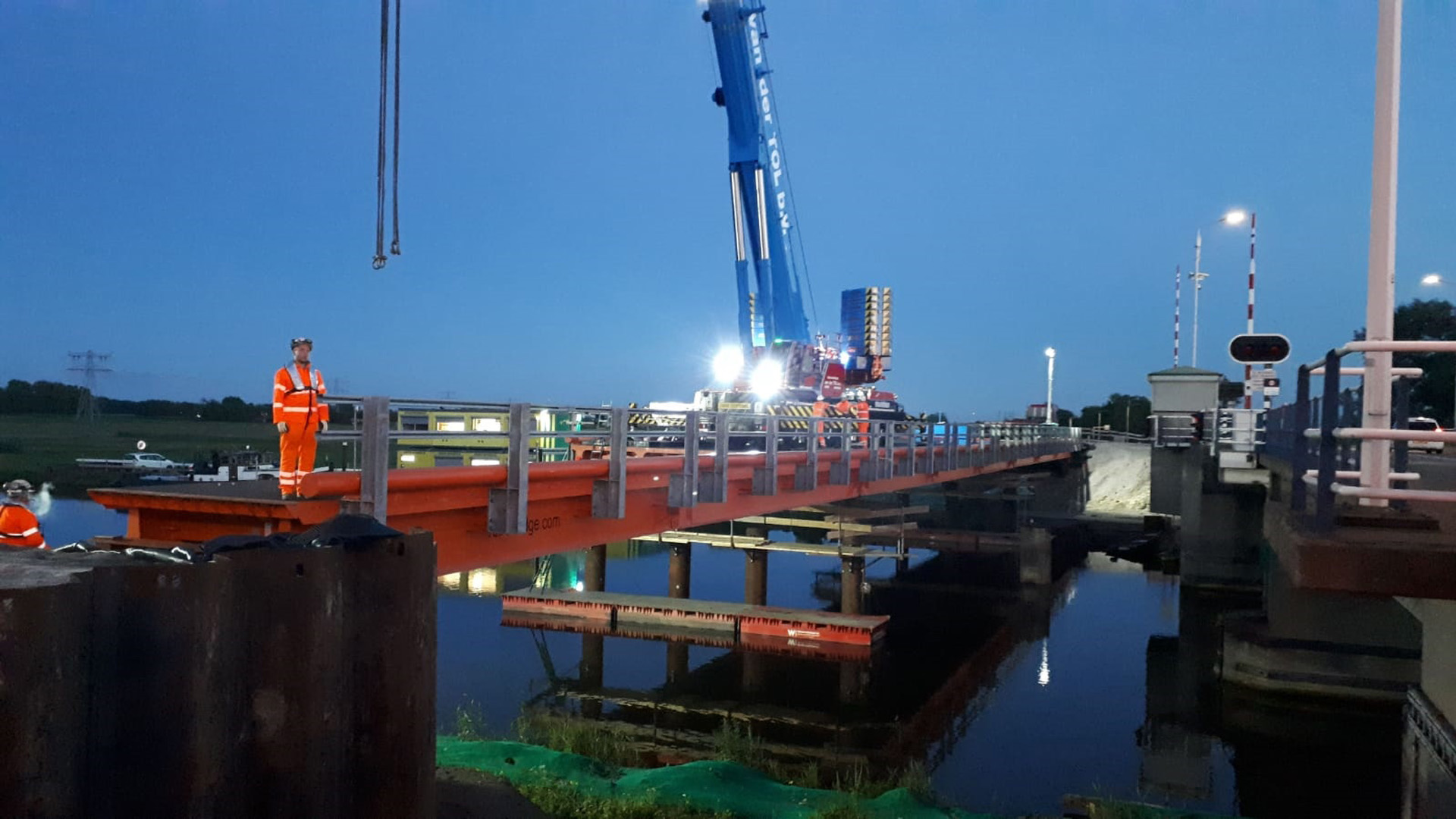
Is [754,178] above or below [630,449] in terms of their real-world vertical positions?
above

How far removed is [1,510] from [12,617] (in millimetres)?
4734

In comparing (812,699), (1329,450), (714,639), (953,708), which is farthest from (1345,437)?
(714,639)

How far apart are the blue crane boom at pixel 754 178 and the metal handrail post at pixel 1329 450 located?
77.6 ft

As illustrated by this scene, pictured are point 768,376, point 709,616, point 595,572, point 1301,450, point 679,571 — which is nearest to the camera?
point 1301,450

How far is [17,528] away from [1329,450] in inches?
332

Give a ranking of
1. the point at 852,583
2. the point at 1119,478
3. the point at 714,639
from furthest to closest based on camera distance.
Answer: the point at 1119,478
the point at 852,583
the point at 714,639

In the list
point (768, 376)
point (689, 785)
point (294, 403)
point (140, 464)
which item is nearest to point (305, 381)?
point (294, 403)

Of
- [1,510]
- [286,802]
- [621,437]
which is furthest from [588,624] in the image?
[286,802]

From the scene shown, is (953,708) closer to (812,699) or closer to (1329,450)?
(812,699)

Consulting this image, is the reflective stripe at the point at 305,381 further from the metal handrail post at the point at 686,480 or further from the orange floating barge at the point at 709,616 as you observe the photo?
the orange floating barge at the point at 709,616

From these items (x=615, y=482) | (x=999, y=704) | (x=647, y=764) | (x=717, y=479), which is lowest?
(x=999, y=704)

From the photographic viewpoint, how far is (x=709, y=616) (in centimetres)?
2045

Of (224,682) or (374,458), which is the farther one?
(374,458)

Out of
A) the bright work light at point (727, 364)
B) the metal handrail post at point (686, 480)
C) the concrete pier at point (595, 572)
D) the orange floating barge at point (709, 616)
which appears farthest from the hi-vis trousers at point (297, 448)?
the bright work light at point (727, 364)
